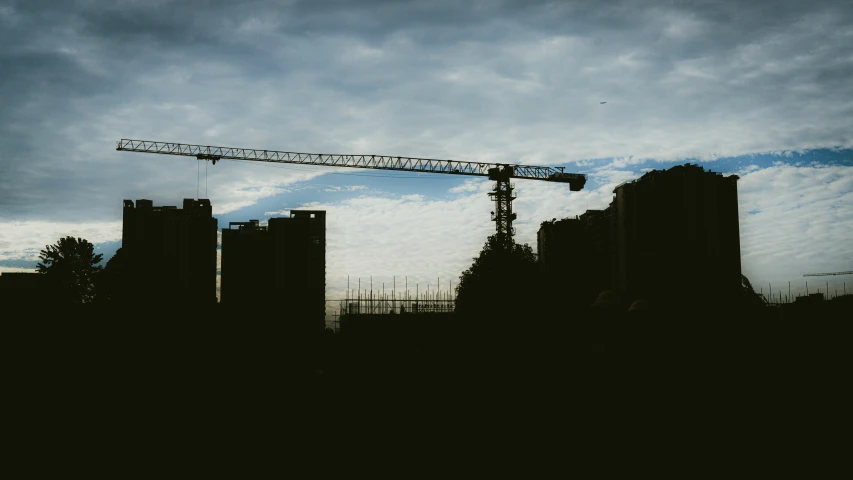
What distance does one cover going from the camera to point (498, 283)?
64625 millimetres

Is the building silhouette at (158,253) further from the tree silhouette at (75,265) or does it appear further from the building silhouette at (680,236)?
the building silhouette at (680,236)

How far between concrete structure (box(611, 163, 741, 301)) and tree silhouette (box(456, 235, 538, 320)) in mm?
11265

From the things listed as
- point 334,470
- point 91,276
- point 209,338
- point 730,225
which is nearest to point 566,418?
point 334,470

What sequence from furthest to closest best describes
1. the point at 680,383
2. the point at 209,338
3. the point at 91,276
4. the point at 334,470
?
the point at 91,276
the point at 209,338
the point at 680,383
the point at 334,470

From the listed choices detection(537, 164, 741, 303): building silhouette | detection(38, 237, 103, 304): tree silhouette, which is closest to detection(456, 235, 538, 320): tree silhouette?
detection(537, 164, 741, 303): building silhouette

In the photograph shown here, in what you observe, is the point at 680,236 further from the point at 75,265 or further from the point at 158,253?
the point at 75,265

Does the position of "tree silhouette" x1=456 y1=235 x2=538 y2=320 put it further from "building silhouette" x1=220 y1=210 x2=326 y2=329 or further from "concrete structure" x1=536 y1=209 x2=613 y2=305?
"building silhouette" x1=220 y1=210 x2=326 y2=329

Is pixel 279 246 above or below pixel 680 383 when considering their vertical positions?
above

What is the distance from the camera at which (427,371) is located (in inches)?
1256

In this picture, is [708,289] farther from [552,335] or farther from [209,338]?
[209,338]

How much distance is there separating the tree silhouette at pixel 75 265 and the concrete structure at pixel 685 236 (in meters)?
63.4

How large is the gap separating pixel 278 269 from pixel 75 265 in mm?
26917

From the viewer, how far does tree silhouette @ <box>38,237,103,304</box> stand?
7056 cm

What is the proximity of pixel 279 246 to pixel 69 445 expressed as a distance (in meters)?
50.3
